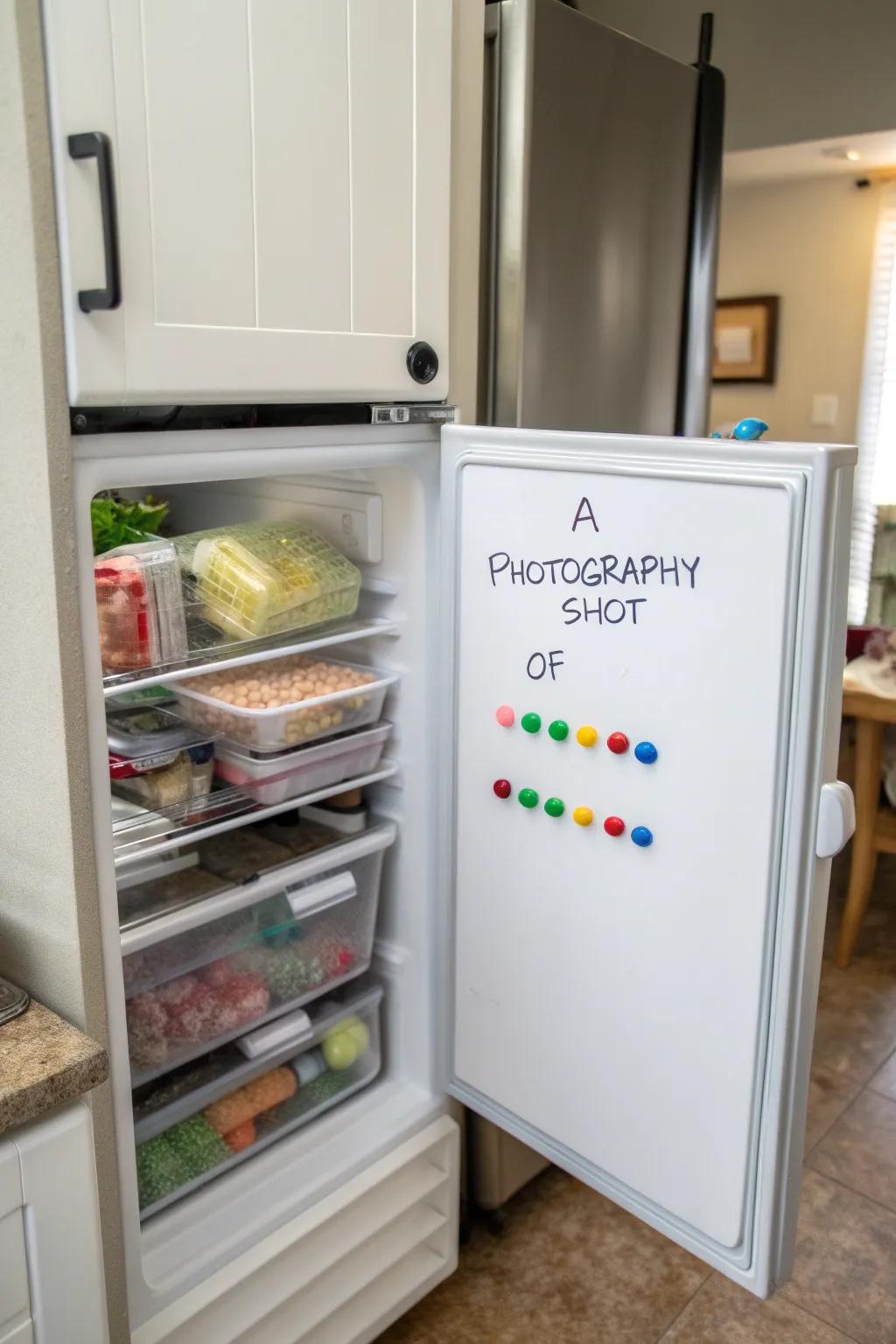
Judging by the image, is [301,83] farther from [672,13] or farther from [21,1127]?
[672,13]

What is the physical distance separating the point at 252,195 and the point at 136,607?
44cm

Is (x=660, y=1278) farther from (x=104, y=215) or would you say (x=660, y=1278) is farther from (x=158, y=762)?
(x=104, y=215)

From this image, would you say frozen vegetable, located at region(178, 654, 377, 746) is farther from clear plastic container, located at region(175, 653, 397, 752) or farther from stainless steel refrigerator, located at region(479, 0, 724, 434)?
stainless steel refrigerator, located at region(479, 0, 724, 434)

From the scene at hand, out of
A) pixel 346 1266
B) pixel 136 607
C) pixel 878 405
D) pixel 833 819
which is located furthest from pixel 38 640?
pixel 878 405

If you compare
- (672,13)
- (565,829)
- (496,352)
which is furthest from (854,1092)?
(672,13)

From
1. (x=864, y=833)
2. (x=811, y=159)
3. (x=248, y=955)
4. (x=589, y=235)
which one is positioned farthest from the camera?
(x=811, y=159)

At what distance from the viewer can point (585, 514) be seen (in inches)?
43.8

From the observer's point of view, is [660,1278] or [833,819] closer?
[833,819]

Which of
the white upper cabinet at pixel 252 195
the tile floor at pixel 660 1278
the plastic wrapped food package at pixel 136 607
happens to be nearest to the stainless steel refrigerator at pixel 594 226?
the white upper cabinet at pixel 252 195

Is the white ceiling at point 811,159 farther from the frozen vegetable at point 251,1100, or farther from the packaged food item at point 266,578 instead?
the frozen vegetable at point 251,1100

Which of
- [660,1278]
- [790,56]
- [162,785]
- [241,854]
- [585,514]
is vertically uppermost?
[790,56]

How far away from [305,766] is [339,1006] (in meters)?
0.40

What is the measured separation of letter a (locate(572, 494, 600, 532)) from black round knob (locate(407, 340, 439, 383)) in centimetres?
26

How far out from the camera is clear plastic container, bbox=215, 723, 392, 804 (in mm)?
1336
